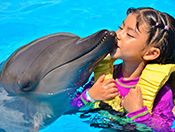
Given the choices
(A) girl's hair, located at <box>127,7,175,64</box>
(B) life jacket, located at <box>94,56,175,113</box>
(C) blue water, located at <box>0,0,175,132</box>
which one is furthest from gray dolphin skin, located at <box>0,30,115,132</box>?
(C) blue water, located at <box>0,0,175,132</box>

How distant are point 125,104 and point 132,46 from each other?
0.64m

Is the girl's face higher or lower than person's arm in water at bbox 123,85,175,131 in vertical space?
higher

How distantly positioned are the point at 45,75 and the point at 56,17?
4787 mm

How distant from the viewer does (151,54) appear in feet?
16.0

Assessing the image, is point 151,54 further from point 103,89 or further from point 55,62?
point 55,62

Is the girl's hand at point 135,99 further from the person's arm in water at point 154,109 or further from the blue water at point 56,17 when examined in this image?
the blue water at point 56,17

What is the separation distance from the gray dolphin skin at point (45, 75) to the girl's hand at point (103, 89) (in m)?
0.16

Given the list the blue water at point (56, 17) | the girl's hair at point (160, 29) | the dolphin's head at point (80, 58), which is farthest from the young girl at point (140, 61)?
the blue water at point (56, 17)

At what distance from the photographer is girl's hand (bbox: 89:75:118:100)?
16.5ft

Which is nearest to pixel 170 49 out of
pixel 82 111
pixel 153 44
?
pixel 153 44

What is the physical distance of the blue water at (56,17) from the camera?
9203 mm

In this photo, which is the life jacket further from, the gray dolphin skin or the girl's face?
the gray dolphin skin

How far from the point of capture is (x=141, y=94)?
491 cm

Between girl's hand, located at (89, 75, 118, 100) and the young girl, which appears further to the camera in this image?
girl's hand, located at (89, 75, 118, 100)
